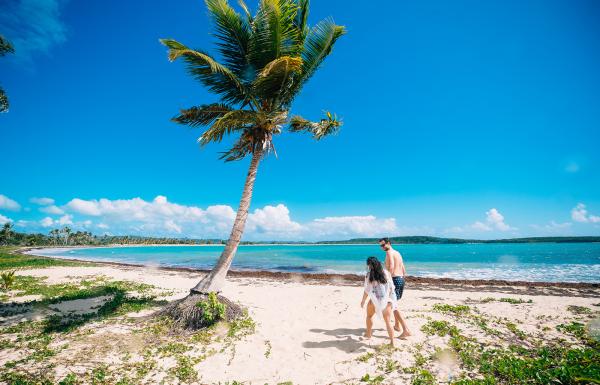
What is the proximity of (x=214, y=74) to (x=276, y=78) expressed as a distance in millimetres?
1811

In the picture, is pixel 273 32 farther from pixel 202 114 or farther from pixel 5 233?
pixel 5 233

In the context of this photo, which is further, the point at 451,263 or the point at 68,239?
the point at 68,239

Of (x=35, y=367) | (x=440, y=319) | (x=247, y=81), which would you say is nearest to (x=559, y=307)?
(x=440, y=319)

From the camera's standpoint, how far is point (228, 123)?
24.1 ft

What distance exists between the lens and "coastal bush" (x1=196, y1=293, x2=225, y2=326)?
7301mm

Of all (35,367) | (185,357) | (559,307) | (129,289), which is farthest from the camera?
(129,289)

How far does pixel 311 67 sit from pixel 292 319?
7888mm

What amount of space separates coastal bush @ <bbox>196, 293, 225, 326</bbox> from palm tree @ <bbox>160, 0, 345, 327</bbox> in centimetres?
33

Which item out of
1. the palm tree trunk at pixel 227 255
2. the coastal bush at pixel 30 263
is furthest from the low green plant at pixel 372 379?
the coastal bush at pixel 30 263

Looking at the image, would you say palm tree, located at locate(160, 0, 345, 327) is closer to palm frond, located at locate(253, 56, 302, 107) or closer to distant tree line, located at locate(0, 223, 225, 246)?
palm frond, located at locate(253, 56, 302, 107)

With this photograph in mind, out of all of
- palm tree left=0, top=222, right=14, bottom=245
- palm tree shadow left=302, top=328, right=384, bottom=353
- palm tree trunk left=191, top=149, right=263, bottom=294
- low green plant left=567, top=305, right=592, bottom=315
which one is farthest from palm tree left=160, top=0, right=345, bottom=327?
palm tree left=0, top=222, right=14, bottom=245

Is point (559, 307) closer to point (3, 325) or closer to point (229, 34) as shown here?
point (229, 34)

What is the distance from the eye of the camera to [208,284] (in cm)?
793

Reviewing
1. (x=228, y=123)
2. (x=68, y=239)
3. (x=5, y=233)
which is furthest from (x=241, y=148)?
(x=68, y=239)
